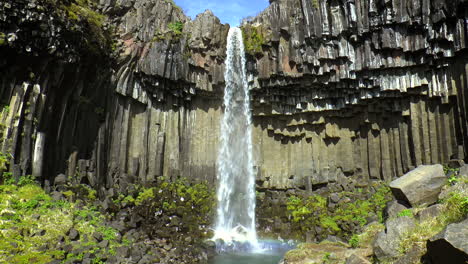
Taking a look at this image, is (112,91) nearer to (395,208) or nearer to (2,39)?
(2,39)

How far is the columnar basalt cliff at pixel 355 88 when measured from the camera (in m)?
17.9

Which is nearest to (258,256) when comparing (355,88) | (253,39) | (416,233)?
(416,233)

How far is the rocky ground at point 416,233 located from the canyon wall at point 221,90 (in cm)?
836

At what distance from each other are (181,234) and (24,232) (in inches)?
274

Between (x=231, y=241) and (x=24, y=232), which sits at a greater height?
(x=24, y=232)

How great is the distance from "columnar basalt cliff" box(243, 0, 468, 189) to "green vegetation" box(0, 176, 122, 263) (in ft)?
38.3

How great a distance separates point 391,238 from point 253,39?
16.8 meters

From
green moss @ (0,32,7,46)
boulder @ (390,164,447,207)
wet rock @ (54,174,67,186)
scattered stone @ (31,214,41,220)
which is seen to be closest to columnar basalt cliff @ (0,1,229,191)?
green moss @ (0,32,7,46)

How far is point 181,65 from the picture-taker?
2120 centimetres

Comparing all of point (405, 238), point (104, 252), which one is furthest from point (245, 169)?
point (405, 238)

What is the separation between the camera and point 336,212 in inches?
760

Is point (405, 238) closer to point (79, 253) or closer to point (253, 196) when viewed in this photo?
point (79, 253)

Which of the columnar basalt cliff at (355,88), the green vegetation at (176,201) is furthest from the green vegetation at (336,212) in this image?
the green vegetation at (176,201)

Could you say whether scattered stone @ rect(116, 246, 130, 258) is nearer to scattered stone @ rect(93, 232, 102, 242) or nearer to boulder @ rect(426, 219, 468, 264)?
scattered stone @ rect(93, 232, 102, 242)
